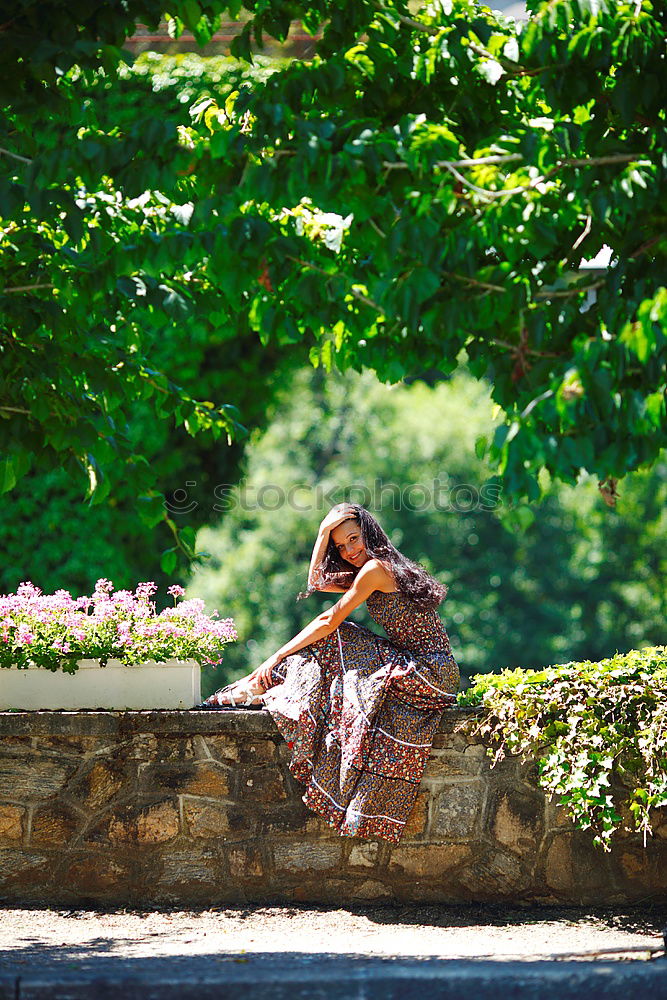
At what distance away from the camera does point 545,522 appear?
21484 millimetres

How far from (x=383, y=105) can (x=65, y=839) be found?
3243mm

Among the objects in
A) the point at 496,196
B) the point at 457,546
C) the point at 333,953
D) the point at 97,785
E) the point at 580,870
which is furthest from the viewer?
the point at 457,546

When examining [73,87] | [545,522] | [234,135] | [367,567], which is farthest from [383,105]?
[545,522]

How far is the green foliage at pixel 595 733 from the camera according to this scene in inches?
185

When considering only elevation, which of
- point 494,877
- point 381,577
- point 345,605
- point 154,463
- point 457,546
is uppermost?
point 457,546

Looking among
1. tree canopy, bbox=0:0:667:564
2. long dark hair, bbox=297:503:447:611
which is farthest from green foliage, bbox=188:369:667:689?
tree canopy, bbox=0:0:667:564

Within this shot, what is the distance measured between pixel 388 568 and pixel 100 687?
1377mm

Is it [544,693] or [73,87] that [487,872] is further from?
[73,87]

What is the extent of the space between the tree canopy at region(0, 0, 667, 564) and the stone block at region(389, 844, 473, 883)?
6.34 feet

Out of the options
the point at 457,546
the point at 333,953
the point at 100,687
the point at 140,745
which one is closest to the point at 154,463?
the point at 100,687

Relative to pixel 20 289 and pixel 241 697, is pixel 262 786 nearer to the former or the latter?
pixel 241 697

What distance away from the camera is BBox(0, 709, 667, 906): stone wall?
4902 mm

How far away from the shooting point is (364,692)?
16.0ft

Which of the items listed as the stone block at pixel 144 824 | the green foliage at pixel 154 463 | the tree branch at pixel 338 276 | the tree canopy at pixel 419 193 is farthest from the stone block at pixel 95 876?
the tree branch at pixel 338 276
